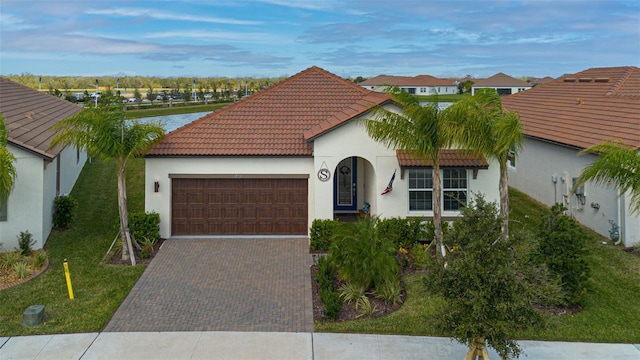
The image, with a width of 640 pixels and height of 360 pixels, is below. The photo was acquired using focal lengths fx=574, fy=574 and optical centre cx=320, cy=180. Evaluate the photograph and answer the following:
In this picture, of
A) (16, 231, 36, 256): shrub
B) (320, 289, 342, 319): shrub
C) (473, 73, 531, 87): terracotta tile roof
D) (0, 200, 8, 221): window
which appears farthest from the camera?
(473, 73, 531, 87): terracotta tile roof

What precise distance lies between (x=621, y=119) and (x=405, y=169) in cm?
785

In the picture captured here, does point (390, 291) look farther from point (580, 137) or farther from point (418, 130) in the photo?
point (580, 137)

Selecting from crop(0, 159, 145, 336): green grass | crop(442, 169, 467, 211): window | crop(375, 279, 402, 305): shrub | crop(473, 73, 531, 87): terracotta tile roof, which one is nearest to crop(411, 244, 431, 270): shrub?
crop(375, 279, 402, 305): shrub

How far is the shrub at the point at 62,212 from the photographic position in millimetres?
17641

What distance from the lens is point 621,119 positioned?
1886 cm

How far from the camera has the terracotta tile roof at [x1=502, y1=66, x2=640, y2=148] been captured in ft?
61.1

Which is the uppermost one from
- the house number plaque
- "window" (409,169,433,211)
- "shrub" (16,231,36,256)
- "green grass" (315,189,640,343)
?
the house number plaque

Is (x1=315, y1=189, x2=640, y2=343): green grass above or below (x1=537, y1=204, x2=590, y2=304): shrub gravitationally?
below

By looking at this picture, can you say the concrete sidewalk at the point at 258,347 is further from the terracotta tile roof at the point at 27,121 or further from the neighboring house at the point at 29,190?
the terracotta tile roof at the point at 27,121

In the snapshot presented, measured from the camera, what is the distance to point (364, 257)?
12.8 metres

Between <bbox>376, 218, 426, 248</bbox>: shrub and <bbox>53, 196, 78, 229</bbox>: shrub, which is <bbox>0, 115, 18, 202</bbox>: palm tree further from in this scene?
<bbox>376, 218, 426, 248</bbox>: shrub

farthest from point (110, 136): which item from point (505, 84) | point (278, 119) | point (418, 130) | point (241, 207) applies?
point (505, 84)

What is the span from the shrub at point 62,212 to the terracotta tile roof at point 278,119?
3.21m

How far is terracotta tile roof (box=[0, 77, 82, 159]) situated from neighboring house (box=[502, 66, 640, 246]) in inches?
574
